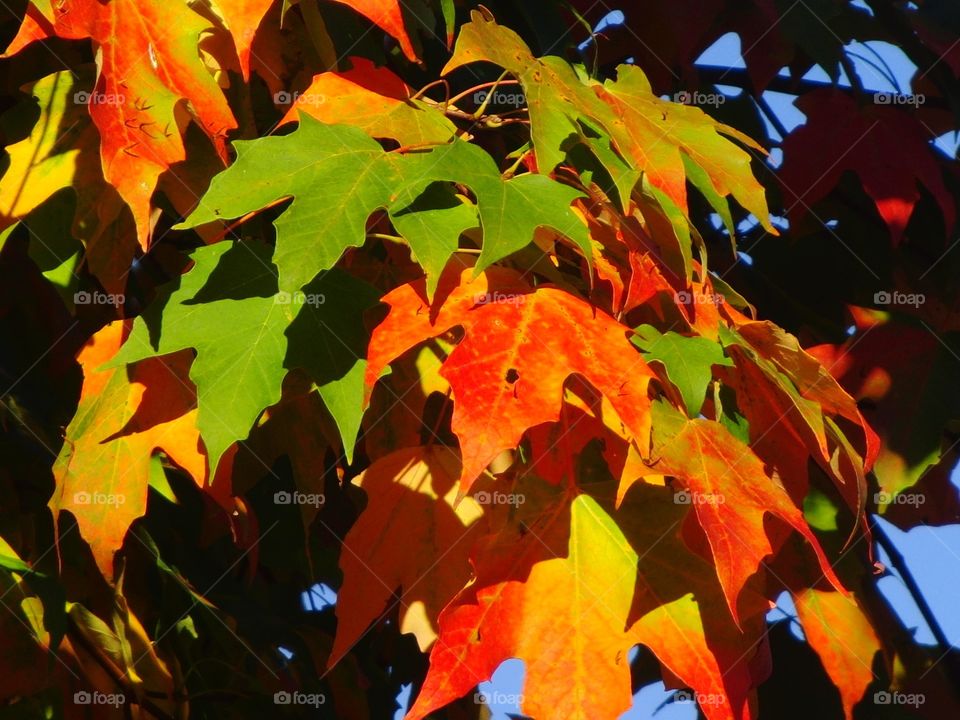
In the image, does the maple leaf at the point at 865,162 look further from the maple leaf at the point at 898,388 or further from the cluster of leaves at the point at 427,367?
the maple leaf at the point at 898,388

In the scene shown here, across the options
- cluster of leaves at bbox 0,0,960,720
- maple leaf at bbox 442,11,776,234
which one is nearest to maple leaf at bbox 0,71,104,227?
cluster of leaves at bbox 0,0,960,720

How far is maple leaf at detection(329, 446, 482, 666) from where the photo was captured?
1170 millimetres

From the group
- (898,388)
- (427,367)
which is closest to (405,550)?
(427,367)

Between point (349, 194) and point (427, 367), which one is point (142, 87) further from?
point (427, 367)

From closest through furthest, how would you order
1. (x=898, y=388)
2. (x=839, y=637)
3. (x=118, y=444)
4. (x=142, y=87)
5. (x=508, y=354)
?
(x=508, y=354) < (x=142, y=87) < (x=118, y=444) < (x=839, y=637) < (x=898, y=388)

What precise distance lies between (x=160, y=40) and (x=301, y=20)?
301 millimetres

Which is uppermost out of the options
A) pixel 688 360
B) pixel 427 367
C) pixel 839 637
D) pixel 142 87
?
pixel 142 87

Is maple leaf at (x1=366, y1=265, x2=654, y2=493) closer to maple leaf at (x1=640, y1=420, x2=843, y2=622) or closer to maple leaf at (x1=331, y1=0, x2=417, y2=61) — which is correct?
maple leaf at (x1=640, y1=420, x2=843, y2=622)

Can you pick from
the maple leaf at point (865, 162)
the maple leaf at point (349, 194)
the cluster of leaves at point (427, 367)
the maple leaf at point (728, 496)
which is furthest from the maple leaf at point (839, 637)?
the maple leaf at point (349, 194)

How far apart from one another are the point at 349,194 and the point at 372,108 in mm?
209

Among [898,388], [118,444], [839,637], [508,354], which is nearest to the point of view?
[508,354]

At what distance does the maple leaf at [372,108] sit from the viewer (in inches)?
46.8

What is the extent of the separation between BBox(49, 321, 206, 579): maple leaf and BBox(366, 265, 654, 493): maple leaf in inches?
11.0

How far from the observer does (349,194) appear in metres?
1.04
